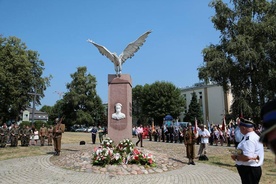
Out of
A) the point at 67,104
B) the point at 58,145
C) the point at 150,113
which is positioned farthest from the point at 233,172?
the point at 67,104

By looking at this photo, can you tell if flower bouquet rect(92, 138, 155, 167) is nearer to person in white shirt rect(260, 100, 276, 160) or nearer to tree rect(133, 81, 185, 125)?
person in white shirt rect(260, 100, 276, 160)

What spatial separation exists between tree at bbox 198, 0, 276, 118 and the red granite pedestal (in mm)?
13977

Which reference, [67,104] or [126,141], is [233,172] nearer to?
[126,141]

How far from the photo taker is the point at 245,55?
23734 mm

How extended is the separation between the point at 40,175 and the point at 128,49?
7434mm

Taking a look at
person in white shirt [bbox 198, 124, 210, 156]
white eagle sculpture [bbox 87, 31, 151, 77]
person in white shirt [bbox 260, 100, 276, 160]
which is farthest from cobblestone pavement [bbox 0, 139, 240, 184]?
person in white shirt [bbox 260, 100, 276, 160]

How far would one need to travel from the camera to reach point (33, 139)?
23969mm

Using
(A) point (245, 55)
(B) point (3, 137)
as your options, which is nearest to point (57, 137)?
(B) point (3, 137)

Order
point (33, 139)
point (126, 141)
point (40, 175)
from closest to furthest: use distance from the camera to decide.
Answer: point (40, 175) < point (126, 141) < point (33, 139)

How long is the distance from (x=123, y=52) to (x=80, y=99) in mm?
45157

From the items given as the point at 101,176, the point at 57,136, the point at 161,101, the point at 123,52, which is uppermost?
the point at 161,101

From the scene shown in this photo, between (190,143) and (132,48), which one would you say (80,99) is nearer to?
(132,48)

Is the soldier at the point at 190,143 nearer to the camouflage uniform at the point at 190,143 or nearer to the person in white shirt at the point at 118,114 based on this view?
the camouflage uniform at the point at 190,143

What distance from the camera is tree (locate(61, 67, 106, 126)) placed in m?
56.9
